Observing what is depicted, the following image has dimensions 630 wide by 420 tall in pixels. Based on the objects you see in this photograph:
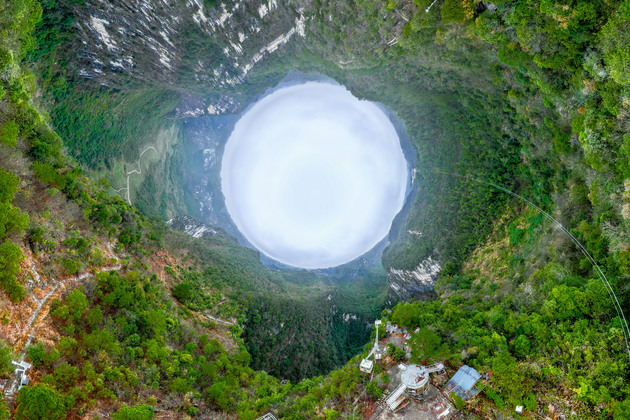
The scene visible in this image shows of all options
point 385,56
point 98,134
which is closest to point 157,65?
point 98,134

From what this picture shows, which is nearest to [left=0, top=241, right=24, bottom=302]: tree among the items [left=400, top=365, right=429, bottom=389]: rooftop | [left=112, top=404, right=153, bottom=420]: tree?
[left=112, top=404, right=153, bottom=420]: tree

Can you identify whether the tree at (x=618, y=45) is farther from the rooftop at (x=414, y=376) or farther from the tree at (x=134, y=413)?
the tree at (x=134, y=413)

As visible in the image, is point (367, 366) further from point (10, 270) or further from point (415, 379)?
point (10, 270)

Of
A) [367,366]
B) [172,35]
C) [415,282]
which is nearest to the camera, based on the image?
[367,366]

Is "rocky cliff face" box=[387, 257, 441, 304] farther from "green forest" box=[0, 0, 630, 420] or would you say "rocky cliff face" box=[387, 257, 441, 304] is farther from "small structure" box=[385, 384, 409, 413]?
"small structure" box=[385, 384, 409, 413]

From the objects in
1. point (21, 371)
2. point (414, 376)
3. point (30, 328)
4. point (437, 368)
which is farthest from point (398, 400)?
point (30, 328)

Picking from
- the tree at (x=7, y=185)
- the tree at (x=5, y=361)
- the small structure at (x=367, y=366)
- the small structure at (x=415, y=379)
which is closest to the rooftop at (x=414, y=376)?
the small structure at (x=415, y=379)
